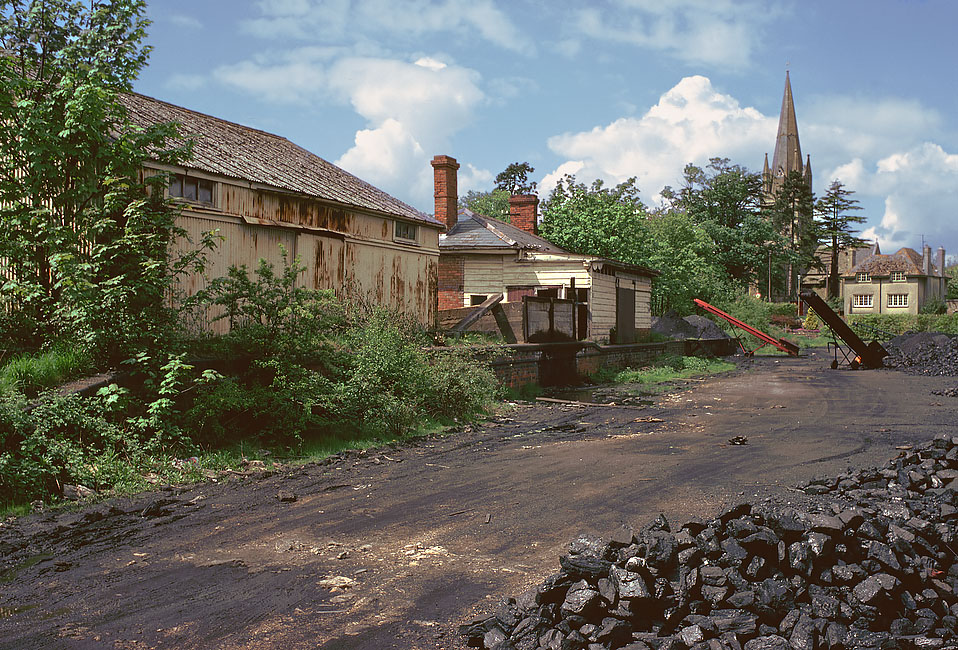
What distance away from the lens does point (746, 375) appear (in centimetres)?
2445

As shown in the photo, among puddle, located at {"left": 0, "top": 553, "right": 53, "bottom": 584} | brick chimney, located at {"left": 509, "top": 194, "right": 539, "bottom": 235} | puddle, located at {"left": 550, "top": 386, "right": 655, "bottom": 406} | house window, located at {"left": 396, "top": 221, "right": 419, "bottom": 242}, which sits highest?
brick chimney, located at {"left": 509, "top": 194, "right": 539, "bottom": 235}

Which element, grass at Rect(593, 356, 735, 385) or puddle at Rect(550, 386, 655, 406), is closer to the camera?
puddle at Rect(550, 386, 655, 406)

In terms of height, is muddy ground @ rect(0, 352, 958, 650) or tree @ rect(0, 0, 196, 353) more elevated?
tree @ rect(0, 0, 196, 353)

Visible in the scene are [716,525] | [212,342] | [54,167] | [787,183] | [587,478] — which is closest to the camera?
[716,525]

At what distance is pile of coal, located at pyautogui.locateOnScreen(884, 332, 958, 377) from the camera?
24375mm

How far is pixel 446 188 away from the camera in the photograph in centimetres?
2677

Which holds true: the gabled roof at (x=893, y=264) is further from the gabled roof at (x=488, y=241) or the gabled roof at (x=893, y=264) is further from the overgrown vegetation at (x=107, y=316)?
the overgrown vegetation at (x=107, y=316)

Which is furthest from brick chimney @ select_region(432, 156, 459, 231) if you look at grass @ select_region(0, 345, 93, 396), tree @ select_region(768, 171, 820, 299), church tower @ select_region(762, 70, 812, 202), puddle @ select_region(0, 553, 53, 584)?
church tower @ select_region(762, 70, 812, 202)

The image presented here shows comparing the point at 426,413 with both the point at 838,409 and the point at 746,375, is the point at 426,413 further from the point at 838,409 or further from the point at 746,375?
the point at 746,375

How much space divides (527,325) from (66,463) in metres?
12.9

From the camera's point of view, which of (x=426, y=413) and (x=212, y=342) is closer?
(x=212, y=342)

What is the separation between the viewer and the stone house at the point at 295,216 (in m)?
13.6

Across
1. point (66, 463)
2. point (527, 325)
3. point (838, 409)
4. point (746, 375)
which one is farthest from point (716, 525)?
point (746, 375)

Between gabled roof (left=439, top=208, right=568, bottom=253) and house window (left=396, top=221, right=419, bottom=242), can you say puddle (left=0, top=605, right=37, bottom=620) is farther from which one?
gabled roof (left=439, top=208, right=568, bottom=253)
